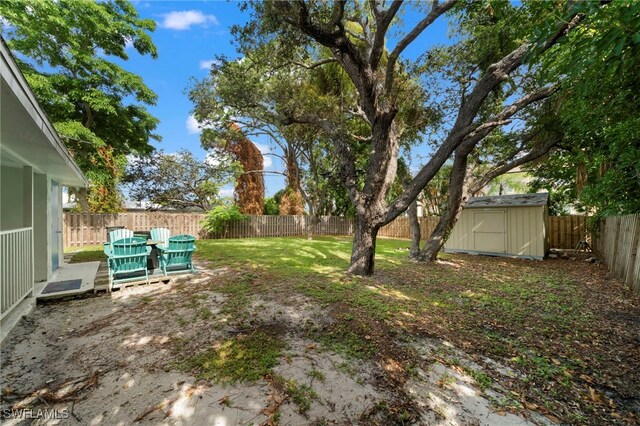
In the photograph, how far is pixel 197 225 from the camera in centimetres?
1512

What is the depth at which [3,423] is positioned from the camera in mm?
1938

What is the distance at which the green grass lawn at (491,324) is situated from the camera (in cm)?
244

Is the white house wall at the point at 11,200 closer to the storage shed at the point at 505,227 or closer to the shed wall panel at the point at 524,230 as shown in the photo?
the storage shed at the point at 505,227

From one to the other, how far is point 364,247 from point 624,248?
5554mm

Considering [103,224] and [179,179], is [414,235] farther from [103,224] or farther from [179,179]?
[179,179]

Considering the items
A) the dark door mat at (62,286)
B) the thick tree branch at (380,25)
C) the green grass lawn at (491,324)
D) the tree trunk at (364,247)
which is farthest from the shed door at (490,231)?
the dark door mat at (62,286)

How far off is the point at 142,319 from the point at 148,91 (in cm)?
1229

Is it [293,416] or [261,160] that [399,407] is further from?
[261,160]

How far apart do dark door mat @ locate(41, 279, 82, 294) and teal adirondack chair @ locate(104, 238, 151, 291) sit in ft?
1.90

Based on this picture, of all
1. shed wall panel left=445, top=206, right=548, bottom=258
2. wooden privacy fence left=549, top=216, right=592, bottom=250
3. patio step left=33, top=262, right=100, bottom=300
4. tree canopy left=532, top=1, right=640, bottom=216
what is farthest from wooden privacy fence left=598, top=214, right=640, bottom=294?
patio step left=33, top=262, right=100, bottom=300

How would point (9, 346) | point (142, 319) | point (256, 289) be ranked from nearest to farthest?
point (9, 346) < point (142, 319) < point (256, 289)

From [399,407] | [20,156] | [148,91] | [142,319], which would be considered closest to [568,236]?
[399,407]

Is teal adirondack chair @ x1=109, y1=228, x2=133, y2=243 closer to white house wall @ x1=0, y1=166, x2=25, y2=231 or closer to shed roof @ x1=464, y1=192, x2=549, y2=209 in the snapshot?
white house wall @ x1=0, y1=166, x2=25, y2=231

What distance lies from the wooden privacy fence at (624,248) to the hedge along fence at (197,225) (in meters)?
9.52
